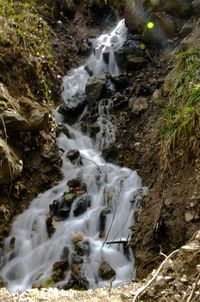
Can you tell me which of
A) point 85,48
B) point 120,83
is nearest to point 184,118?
point 120,83

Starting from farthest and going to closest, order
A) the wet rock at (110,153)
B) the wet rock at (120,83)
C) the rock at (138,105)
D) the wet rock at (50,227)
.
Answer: the wet rock at (120,83) → the rock at (138,105) → the wet rock at (110,153) → the wet rock at (50,227)

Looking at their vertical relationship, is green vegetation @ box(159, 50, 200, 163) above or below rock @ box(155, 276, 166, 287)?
above

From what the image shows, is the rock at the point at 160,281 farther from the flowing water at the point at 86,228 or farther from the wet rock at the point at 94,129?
the wet rock at the point at 94,129

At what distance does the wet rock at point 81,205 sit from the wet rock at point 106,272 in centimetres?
112

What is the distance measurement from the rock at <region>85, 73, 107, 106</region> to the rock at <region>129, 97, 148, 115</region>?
2.78 ft

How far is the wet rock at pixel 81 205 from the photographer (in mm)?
5750

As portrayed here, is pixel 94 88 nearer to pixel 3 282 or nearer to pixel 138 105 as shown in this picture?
pixel 138 105

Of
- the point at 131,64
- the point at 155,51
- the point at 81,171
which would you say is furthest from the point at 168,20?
the point at 81,171

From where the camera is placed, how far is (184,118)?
468 centimetres

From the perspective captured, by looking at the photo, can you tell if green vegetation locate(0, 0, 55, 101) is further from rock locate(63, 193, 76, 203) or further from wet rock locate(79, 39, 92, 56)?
rock locate(63, 193, 76, 203)

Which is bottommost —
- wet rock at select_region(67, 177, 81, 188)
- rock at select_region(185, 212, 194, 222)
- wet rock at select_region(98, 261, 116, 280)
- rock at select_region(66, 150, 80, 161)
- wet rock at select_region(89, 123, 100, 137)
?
wet rock at select_region(98, 261, 116, 280)

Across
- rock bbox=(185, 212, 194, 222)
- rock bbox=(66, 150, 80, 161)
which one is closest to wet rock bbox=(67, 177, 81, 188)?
rock bbox=(66, 150, 80, 161)

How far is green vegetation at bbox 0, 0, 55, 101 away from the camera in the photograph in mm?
6781

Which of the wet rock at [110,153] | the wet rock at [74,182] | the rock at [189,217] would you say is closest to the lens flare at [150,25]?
the wet rock at [110,153]
